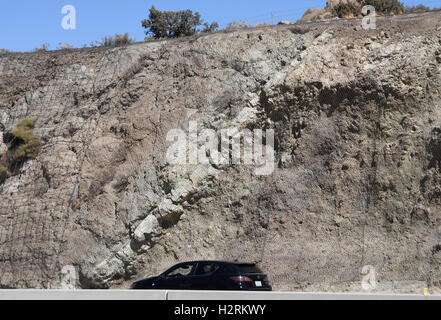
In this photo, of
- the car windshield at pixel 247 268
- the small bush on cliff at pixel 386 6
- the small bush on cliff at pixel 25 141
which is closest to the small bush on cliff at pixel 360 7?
the small bush on cliff at pixel 386 6

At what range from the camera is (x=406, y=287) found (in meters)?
16.9

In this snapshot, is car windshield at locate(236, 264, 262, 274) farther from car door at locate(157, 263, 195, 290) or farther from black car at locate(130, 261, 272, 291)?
car door at locate(157, 263, 195, 290)

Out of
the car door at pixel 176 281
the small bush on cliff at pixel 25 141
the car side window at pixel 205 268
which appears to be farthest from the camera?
the small bush on cliff at pixel 25 141

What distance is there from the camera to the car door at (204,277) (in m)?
14.1

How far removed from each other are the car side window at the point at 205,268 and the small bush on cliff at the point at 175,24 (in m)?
18.2

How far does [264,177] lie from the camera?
20.8 metres

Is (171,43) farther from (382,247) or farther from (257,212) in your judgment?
→ (382,247)

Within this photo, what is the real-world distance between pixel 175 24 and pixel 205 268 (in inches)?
756

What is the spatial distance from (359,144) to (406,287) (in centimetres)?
512

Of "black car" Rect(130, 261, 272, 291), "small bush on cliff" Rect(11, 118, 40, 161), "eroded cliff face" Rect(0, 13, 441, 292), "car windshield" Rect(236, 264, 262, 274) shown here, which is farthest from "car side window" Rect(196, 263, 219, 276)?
"small bush on cliff" Rect(11, 118, 40, 161)

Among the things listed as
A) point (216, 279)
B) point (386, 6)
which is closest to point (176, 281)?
point (216, 279)

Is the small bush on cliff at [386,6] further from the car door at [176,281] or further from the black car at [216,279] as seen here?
the car door at [176,281]

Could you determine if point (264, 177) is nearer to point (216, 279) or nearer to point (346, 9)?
point (216, 279)

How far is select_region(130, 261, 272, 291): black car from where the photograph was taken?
13.8 metres
